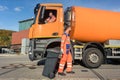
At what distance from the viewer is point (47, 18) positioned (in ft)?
38.7

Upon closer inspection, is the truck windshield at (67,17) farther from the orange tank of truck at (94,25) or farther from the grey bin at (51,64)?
the grey bin at (51,64)

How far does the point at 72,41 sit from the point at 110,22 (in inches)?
83.3

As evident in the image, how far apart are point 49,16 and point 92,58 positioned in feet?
9.22

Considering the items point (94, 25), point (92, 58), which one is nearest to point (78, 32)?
point (94, 25)

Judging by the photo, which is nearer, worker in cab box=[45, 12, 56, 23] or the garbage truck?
the garbage truck

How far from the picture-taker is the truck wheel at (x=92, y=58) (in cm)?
1146

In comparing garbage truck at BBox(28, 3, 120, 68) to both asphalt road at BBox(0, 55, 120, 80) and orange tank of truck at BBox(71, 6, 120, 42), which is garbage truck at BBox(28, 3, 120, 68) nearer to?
orange tank of truck at BBox(71, 6, 120, 42)

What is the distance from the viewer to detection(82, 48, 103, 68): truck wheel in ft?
37.6

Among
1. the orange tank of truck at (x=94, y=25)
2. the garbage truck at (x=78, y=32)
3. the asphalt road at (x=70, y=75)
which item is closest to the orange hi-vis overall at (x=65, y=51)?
the asphalt road at (x=70, y=75)

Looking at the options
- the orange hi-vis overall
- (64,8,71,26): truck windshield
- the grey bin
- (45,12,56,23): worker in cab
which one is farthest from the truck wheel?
the grey bin

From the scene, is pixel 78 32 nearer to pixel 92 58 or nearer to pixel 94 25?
pixel 94 25

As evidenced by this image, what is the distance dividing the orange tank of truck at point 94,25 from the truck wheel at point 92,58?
0.64 metres

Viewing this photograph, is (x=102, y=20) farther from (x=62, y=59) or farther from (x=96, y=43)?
(x=62, y=59)

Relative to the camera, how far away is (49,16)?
11.8m
